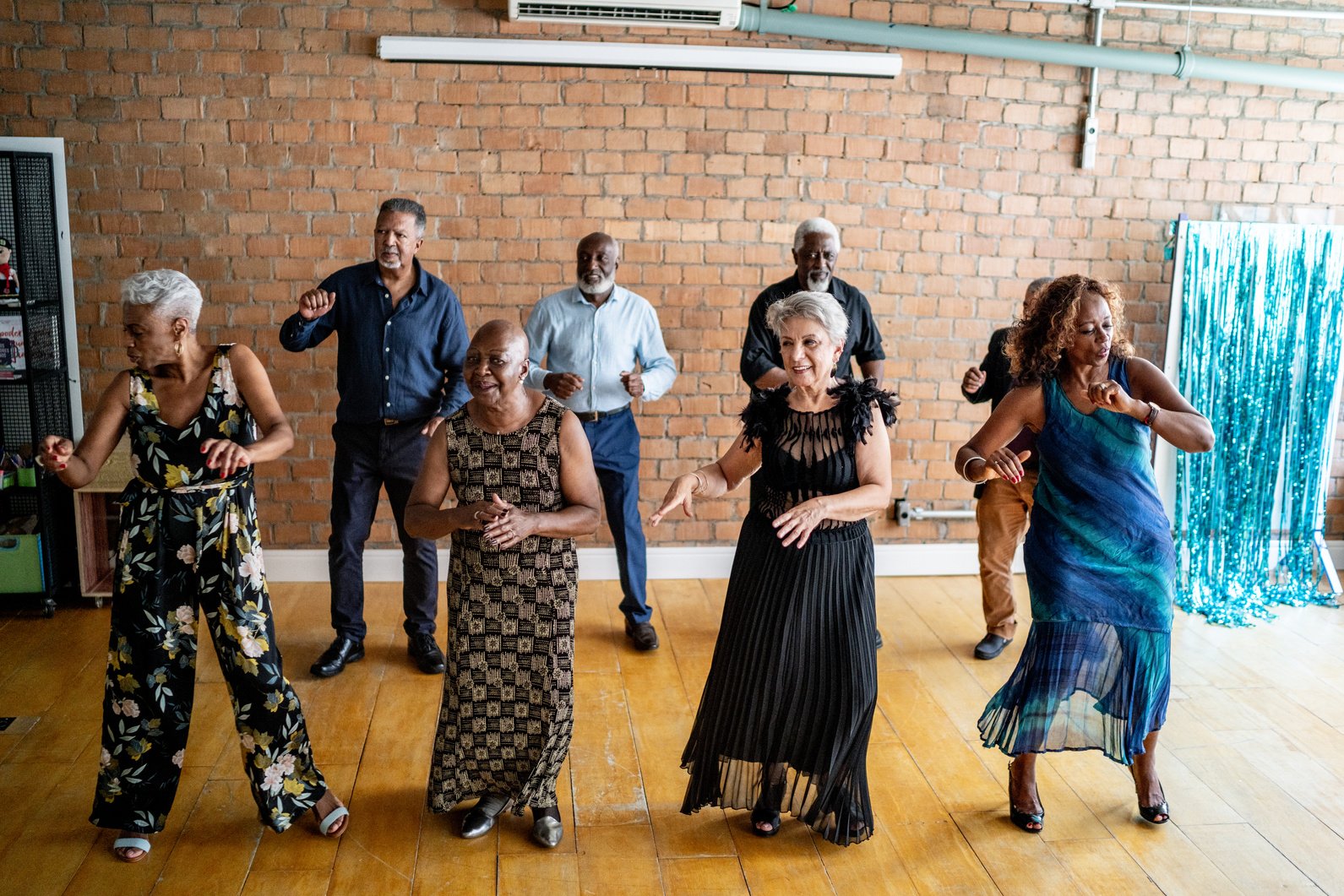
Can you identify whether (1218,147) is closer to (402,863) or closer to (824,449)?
(824,449)

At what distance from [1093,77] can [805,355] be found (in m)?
3.32

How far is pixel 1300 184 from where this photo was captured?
5.66 meters

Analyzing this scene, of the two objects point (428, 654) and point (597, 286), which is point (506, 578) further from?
point (597, 286)

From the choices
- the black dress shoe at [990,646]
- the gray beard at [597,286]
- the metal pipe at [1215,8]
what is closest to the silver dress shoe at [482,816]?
the gray beard at [597,286]

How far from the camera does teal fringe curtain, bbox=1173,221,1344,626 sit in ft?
18.0

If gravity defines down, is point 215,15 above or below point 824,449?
above

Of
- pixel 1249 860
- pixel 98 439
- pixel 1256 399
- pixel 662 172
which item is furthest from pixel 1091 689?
pixel 662 172

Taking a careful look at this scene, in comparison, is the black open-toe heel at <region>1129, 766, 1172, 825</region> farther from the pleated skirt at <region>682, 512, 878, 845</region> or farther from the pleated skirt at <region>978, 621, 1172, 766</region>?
the pleated skirt at <region>682, 512, 878, 845</region>

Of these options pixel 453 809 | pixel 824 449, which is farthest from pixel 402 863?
pixel 824 449

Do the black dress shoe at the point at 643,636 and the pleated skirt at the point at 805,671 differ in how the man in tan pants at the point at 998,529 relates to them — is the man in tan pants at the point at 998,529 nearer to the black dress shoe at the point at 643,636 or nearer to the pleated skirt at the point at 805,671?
the black dress shoe at the point at 643,636

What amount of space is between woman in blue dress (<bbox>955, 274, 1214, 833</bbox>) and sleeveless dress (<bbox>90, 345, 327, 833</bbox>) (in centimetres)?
208

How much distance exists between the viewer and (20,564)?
16.2ft

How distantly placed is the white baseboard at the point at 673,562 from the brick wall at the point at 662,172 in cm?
10

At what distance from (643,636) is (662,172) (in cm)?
220
